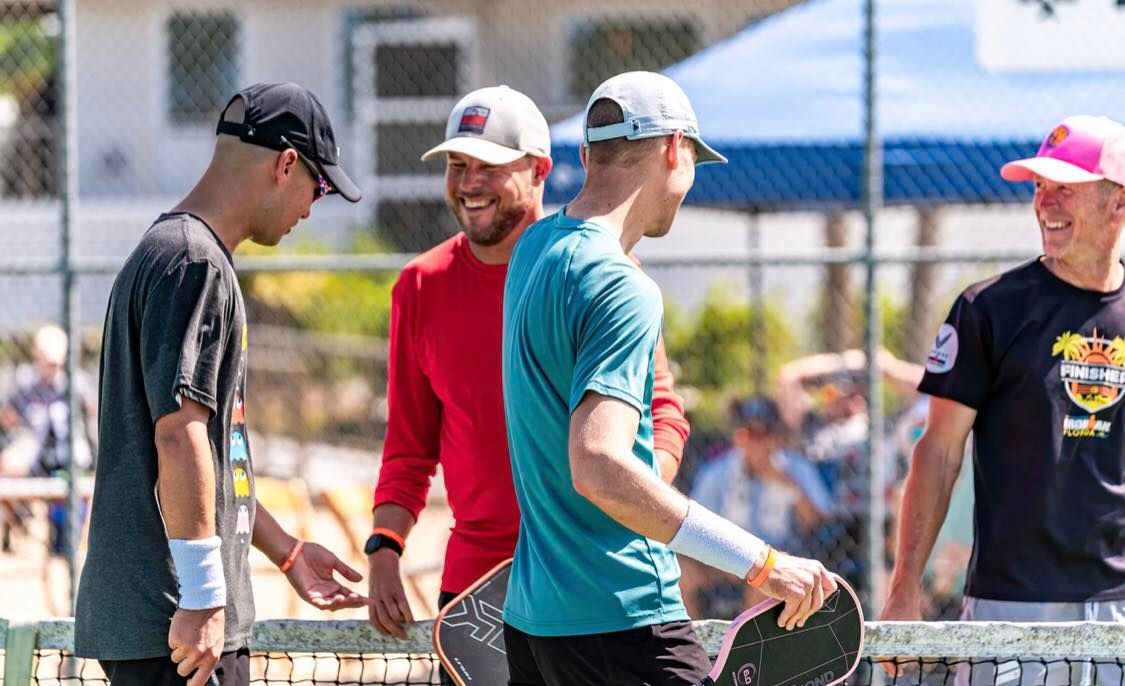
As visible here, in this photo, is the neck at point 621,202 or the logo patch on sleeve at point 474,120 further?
the logo patch on sleeve at point 474,120

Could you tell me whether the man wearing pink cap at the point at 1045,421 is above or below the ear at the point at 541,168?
below

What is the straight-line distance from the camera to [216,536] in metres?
2.97

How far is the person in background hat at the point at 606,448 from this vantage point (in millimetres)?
2639

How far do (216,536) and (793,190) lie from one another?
14.5 feet

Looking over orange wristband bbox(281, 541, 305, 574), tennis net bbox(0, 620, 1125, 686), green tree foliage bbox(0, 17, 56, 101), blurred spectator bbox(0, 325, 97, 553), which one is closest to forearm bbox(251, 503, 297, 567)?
orange wristband bbox(281, 541, 305, 574)

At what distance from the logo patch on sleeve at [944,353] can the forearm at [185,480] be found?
1991mm

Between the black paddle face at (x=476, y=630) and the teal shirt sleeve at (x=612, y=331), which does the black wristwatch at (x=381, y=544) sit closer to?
the black paddle face at (x=476, y=630)

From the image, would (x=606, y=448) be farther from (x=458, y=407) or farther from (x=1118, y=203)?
(x=1118, y=203)

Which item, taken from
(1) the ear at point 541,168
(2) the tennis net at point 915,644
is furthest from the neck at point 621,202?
(2) the tennis net at point 915,644

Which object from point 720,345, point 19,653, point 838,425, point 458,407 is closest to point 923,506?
point 458,407

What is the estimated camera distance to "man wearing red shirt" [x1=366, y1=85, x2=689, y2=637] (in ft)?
12.2

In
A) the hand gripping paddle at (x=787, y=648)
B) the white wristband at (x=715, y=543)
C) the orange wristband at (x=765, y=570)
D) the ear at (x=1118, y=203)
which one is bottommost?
the hand gripping paddle at (x=787, y=648)

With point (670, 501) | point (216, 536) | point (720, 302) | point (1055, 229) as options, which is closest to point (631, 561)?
point (670, 501)

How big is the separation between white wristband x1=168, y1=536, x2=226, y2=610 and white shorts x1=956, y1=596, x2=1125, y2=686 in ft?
6.44
